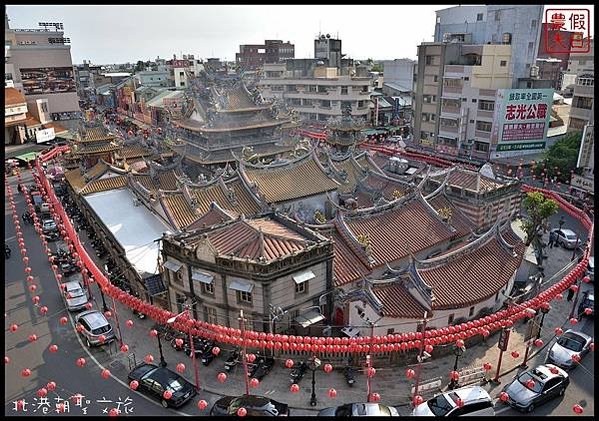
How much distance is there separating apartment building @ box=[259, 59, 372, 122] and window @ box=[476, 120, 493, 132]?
80.9ft

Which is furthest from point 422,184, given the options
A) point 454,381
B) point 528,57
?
point 528,57

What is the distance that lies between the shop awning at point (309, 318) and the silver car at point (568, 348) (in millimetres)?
13611

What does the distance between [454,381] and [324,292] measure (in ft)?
28.5

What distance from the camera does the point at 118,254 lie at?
35031 mm

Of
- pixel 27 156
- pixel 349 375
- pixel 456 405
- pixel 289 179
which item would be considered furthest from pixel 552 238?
pixel 27 156

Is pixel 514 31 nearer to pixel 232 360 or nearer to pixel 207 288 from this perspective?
pixel 207 288

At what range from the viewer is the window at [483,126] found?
218 feet

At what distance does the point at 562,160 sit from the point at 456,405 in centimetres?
4281

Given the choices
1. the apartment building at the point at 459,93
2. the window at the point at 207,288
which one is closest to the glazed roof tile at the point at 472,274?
the window at the point at 207,288

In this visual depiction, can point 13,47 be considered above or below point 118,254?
above

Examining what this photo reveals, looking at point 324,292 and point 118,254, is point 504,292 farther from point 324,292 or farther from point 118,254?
point 118,254

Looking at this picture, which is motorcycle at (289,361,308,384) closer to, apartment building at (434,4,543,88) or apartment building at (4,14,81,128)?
apartment building at (434,4,543,88)

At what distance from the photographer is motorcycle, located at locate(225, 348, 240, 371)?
84.0ft

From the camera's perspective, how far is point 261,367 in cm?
2542
